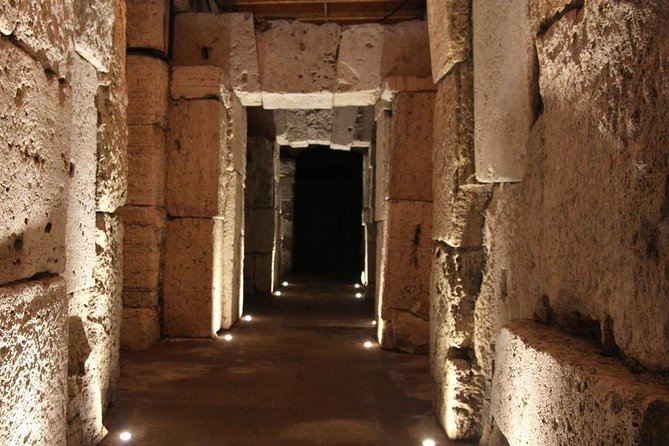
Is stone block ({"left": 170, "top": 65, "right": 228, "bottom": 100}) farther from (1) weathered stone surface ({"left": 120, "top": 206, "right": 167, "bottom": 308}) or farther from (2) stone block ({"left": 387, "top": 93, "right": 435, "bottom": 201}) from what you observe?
(2) stone block ({"left": 387, "top": 93, "right": 435, "bottom": 201})

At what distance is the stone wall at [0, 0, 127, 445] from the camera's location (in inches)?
73.1

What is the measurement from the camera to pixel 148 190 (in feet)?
17.7

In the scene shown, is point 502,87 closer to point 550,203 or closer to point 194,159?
point 550,203

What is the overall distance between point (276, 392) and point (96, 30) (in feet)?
8.57

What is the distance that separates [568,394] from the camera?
138 cm

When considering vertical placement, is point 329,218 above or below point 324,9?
below

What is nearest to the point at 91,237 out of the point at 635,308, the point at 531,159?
the point at 531,159

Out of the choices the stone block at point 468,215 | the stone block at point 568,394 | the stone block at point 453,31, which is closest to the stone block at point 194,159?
the stone block at point 453,31

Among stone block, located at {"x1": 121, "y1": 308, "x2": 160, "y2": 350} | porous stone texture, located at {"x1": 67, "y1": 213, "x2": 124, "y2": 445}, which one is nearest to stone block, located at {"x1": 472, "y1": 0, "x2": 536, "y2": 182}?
porous stone texture, located at {"x1": 67, "y1": 213, "x2": 124, "y2": 445}

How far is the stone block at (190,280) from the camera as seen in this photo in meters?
5.67

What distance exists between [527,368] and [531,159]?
0.80m

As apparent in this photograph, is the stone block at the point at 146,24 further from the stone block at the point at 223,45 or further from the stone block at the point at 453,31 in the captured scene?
the stone block at the point at 453,31

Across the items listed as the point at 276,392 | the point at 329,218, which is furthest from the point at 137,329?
the point at 329,218

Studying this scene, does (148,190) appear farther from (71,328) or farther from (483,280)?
(483,280)
